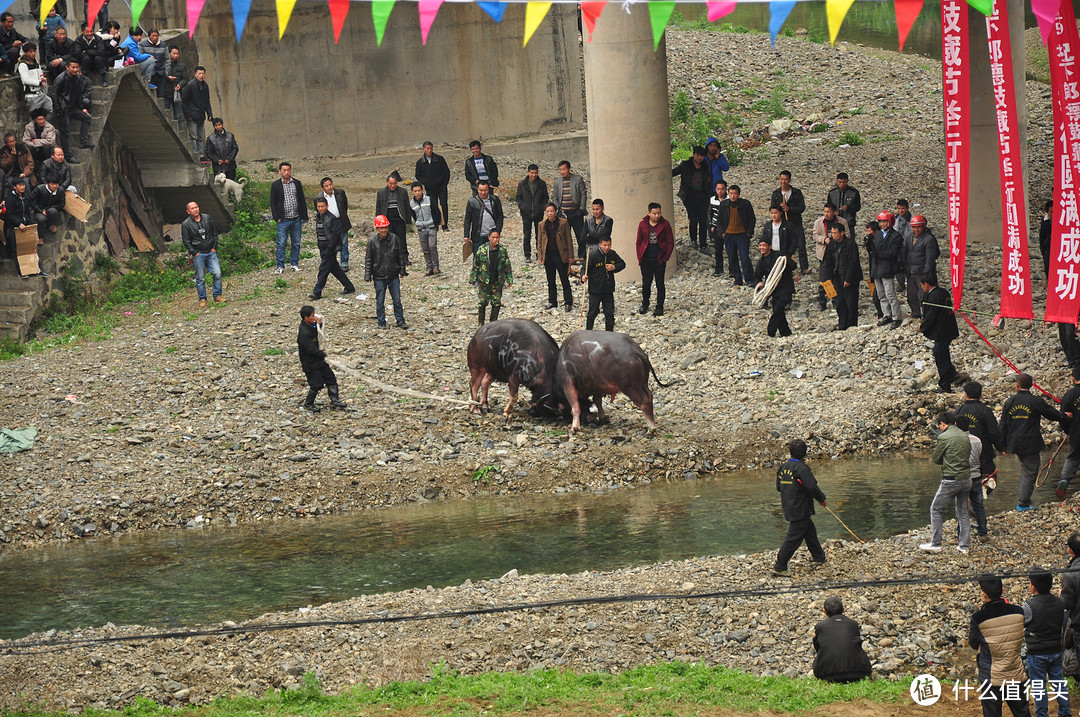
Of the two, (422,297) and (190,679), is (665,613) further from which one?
(422,297)

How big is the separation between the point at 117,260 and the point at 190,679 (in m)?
15.3

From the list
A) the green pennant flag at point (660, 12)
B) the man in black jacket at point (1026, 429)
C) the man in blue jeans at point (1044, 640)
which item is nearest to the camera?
the man in blue jeans at point (1044, 640)

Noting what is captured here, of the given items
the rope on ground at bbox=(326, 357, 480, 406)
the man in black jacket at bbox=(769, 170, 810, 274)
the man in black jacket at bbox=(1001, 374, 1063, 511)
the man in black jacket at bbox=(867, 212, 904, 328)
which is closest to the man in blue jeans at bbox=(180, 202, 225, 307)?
the rope on ground at bbox=(326, 357, 480, 406)

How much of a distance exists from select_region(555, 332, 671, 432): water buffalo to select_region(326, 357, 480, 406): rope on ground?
177 cm

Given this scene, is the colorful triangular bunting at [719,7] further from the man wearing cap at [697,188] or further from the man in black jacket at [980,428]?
the man wearing cap at [697,188]

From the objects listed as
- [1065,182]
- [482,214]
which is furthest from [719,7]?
[482,214]

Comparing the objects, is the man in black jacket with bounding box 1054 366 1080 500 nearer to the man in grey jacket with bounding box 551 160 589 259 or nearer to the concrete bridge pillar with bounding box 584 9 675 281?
the man in grey jacket with bounding box 551 160 589 259

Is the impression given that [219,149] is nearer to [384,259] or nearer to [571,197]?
[384,259]

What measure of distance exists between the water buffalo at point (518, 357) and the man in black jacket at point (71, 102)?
9606 mm

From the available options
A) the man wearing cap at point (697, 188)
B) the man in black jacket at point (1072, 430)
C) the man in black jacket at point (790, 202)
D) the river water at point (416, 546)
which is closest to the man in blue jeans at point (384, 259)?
the river water at point (416, 546)

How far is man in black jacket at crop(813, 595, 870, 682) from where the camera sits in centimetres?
972

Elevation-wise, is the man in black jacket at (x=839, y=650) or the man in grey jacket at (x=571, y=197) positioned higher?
the man in grey jacket at (x=571, y=197)

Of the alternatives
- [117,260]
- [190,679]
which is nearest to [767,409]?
[190,679]

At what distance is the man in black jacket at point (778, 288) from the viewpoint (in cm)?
1964
